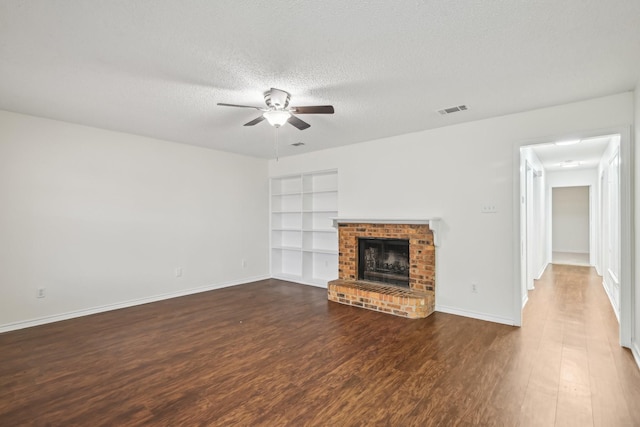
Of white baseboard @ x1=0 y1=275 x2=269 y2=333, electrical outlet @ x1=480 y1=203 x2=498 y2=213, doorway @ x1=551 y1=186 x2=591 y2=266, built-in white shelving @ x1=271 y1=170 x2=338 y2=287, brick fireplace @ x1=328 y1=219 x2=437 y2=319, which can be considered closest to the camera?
white baseboard @ x1=0 y1=275 x2=269 y2=333

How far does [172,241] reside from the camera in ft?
16.7

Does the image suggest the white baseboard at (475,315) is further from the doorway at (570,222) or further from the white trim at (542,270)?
the doorway at (570,222)

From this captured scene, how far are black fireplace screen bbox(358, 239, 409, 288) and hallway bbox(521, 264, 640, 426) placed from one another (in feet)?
5.49

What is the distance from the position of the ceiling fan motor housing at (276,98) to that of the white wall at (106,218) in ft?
9.37

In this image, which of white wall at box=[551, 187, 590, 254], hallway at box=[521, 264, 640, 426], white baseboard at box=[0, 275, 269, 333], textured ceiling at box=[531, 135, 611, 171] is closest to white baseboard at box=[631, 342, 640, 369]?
hallway at box=[521, 264, 640, 426]

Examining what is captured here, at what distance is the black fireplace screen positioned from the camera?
4.76m

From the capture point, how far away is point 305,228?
6172 mm

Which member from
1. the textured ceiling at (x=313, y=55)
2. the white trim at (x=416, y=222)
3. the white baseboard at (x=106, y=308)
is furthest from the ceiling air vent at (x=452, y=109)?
the white baseboard at (x=106, y=308)

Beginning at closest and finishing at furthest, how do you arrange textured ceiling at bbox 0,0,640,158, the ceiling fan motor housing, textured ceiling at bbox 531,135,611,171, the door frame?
textured ceiling at bbox 0,0,640,158
the ceiling fan motor housing
the door frame
textured ceiling at bbox 531,135,611,171

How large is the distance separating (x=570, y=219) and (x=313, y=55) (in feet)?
37.0

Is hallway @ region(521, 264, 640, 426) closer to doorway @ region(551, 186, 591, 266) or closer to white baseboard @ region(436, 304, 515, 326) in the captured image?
white baseboard @ region(436, 304, 515, 326)

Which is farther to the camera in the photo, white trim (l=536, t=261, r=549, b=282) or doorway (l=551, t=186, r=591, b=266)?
doorway (l=551, t=186, r=591, b=266)

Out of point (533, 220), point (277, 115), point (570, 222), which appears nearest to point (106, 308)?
point (277, 115)

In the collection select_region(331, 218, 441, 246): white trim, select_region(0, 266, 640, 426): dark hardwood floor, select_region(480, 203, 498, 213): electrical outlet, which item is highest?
select_region(480, 203, 498, 213): electrical outlet
